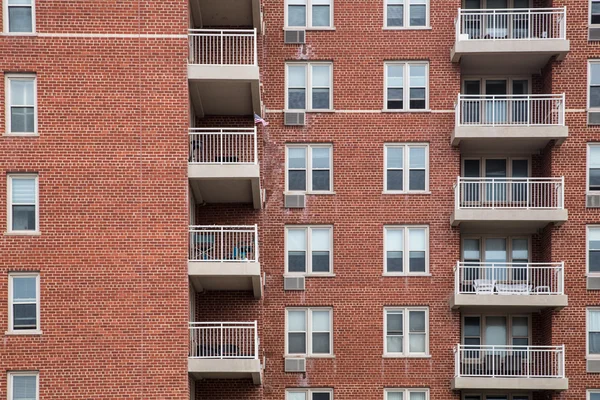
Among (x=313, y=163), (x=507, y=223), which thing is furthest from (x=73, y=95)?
(x=507, y=223)

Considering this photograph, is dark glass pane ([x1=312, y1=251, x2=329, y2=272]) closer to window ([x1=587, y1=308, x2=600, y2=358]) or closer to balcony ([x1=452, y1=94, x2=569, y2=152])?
balcony ([x1=452, y1=94, x2=569, y2=152])

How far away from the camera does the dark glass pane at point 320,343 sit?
3120cm

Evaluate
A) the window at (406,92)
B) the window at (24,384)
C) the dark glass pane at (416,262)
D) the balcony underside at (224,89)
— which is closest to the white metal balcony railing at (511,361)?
the dark glass pane at (416,262)


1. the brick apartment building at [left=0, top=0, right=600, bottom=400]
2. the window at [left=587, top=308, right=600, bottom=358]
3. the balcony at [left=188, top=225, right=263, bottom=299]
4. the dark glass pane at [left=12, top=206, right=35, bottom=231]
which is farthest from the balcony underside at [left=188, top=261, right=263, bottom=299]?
the window at [left=587, top=308, right=600, bottom=358]

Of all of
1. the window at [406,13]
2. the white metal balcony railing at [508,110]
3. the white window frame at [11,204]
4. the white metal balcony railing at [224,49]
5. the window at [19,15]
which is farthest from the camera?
the window at [406,13]

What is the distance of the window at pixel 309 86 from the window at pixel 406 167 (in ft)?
7.95

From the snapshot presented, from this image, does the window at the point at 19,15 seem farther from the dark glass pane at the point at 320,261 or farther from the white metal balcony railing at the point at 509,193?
the white metal balcony railing at the point at 509,193

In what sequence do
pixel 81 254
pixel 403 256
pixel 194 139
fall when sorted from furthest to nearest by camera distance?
1. pixel 403 256
2. pixel 194 139
3. pixel 81 254

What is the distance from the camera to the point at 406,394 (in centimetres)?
3084

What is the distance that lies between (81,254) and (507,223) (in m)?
12.3

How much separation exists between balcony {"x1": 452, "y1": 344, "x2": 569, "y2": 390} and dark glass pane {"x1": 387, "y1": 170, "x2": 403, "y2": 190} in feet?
16.6

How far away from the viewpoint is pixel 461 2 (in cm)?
3278

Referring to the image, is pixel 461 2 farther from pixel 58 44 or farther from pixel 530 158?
pixel 58 44

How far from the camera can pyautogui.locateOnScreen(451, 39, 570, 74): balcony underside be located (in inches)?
1202
